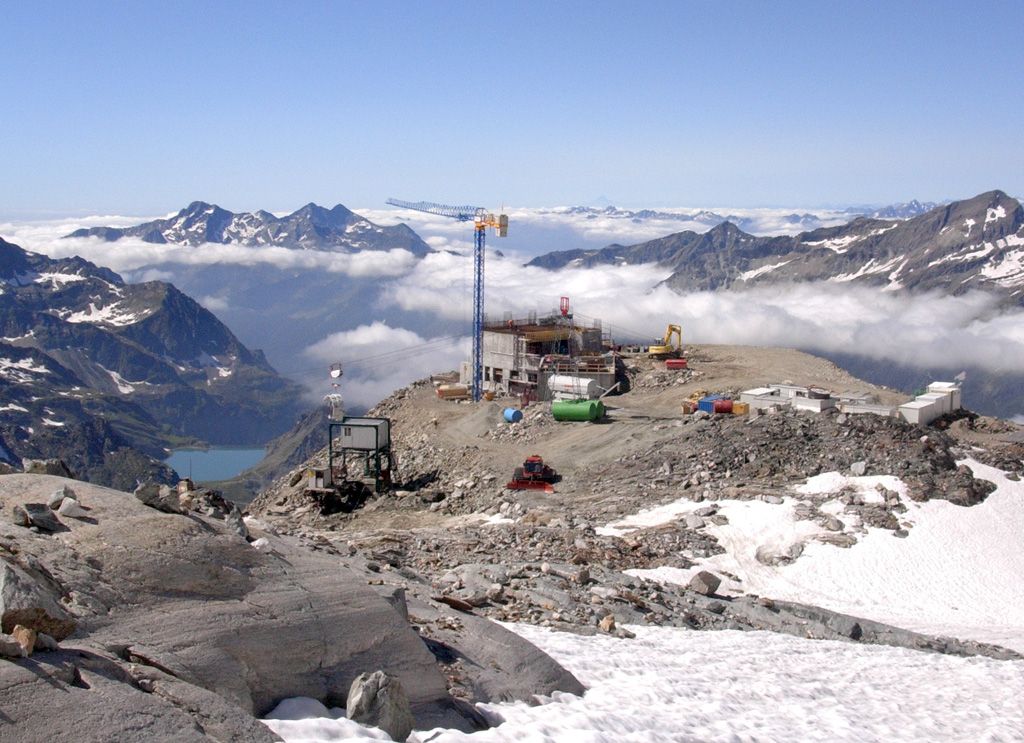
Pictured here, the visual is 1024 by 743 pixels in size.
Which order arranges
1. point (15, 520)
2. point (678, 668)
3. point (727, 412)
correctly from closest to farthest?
point (15, 520) → point (678, 668) → point (727, 412)

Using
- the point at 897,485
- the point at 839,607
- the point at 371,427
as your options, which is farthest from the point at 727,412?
the point at 839,607

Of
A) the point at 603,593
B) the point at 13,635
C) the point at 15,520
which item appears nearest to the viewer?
the point at 13,635

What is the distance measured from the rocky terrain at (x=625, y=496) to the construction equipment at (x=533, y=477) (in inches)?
29.5

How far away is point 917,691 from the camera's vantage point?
19906 millimetres

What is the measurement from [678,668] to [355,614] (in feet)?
22.3

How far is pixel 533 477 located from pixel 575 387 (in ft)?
48.5

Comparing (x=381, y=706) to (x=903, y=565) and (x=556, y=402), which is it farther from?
(x=556, y=402)

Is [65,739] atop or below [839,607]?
atop

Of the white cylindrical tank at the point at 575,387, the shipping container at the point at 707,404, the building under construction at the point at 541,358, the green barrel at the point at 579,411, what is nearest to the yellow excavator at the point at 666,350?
the building under construction at the point at 541,358

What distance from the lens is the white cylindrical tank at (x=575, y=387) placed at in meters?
60.9

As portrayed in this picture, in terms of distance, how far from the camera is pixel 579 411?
56188mm

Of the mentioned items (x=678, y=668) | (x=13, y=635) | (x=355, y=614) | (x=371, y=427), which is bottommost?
(x=371, y=427)

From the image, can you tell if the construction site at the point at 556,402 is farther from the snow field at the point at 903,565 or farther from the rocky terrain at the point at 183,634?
the rocky terrain at the point at 183,634

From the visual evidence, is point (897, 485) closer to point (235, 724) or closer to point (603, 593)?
point (603, 593)
